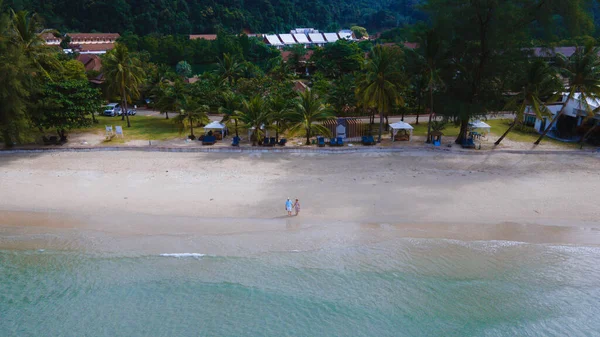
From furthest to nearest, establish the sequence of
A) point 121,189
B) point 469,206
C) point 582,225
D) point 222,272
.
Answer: point 121,189
point 469,206
point 582,225
point 222,272

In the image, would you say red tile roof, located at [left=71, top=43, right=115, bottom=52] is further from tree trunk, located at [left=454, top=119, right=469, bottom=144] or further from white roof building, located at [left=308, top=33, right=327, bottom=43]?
tree trunk, located at [left=454, top=119, right=469, bottom=144]

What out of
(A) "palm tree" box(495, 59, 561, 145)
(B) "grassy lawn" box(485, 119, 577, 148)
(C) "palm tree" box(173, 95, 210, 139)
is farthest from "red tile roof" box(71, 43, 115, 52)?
(A) "palm tree" box(495, 59, 561, 145)

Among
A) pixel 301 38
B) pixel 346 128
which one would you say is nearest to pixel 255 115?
pixel 346 128

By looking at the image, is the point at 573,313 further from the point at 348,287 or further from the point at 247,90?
the point at 247,90

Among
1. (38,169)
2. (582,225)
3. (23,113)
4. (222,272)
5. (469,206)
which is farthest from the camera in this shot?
(23,113)

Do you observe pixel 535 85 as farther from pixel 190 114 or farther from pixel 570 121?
pixel 190 114

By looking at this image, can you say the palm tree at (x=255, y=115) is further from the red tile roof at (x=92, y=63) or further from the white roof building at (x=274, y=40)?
the white roof building at (x=274, y=40)

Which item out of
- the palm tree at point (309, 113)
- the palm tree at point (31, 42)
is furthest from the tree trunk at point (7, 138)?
the palm tree at point (309, 113)

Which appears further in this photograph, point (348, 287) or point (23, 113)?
point (23, 113)

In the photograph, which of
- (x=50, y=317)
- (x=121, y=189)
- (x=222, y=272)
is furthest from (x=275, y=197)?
(x=50, y=317)
